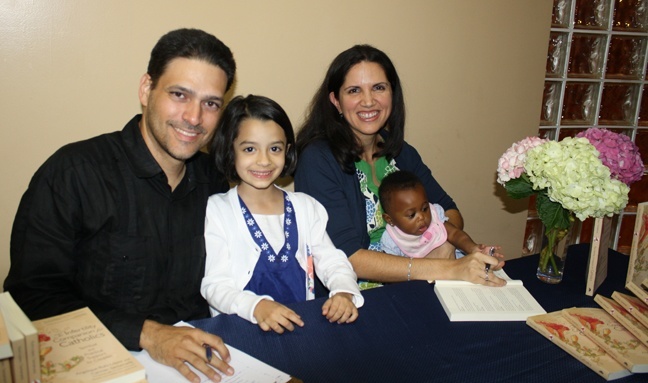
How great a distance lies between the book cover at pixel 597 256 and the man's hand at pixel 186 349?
1364mm

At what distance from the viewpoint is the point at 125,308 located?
1.69m

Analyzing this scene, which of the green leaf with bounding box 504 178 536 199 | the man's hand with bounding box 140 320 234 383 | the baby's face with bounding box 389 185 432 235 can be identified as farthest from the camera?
the baby's face with bounding box 389 185 432 235

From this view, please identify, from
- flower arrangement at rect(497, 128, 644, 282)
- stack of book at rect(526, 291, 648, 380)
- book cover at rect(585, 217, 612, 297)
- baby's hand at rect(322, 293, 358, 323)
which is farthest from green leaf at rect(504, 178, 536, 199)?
baby's hand at rect(322, 293, 358, 323)

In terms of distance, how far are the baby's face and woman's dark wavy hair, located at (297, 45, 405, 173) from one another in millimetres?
261

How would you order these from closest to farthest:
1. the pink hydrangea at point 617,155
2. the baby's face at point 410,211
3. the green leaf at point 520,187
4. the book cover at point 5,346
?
1. the book cover at point 5,346
2. the pink hydrangea at point 617,155
3. the green leaf at point 520,187
4. the baby's face at point 410,211

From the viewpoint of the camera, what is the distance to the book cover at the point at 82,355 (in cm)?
98

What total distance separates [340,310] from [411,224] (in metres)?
0.83

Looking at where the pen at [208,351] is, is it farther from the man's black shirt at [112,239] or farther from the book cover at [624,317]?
the book cover at [624,317]

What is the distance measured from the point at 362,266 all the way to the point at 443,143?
143cm

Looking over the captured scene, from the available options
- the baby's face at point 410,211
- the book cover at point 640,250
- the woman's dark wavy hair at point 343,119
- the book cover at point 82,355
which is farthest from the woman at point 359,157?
the book cover at point 82,355

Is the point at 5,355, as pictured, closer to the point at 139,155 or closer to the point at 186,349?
the point at 186,349

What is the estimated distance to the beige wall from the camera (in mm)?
2127

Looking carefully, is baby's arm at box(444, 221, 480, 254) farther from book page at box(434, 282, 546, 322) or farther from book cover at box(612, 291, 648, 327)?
book cover at box(612, 291, 648, 327)

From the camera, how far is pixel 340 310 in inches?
60.8
